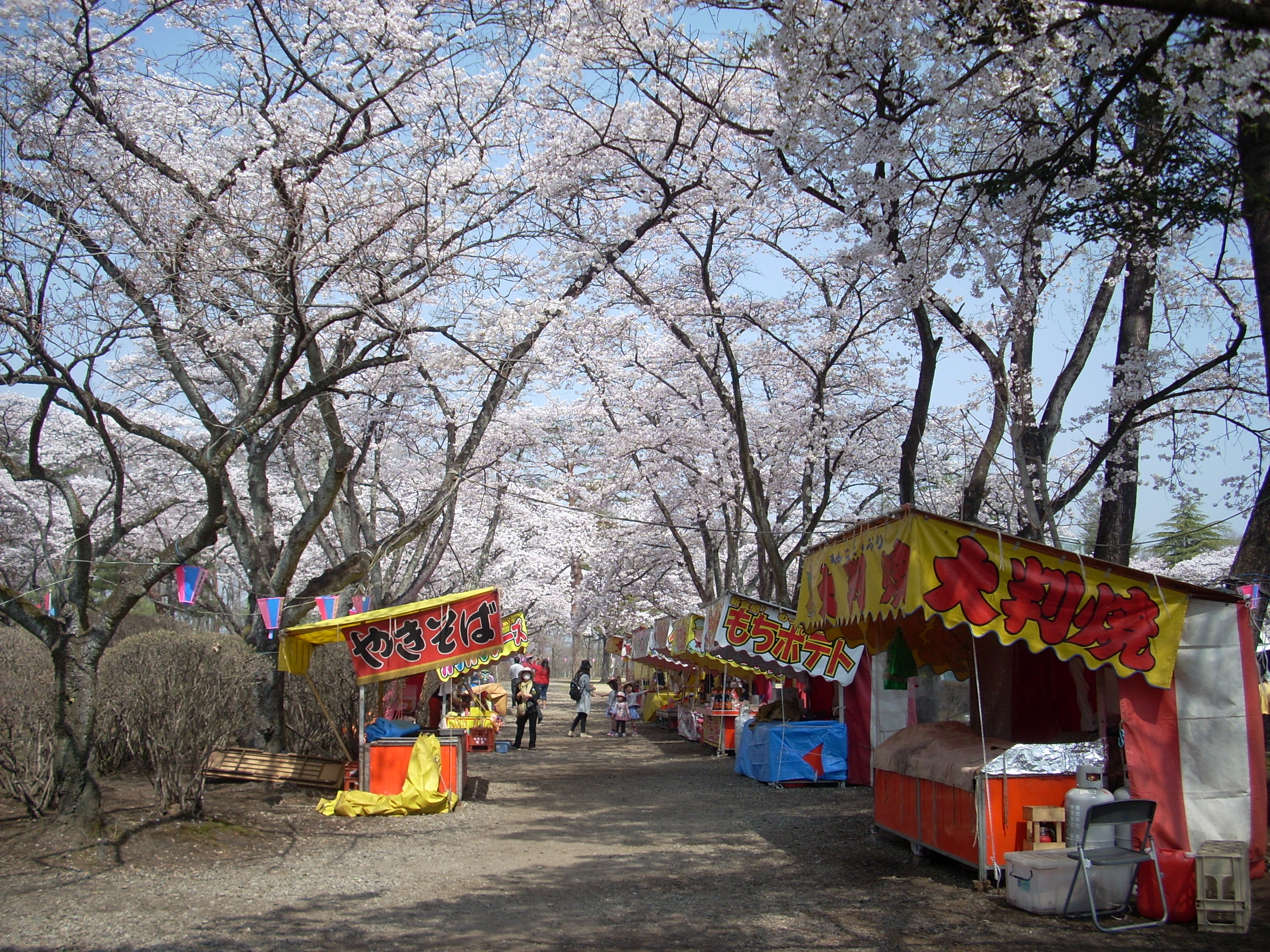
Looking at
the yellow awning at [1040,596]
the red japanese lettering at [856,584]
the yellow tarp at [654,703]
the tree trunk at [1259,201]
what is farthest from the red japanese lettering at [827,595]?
the yellow tarp at [654,703]

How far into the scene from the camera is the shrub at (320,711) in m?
14.4

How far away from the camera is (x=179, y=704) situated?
29.5 feet

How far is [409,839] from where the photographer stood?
1001 cm

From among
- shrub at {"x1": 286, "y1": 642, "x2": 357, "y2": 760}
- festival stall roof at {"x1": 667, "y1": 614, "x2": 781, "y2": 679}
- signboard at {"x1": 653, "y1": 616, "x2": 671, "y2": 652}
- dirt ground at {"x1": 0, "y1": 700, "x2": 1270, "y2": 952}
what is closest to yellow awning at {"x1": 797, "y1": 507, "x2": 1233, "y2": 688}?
dirt ground at {"x1": 0, "y1": 700, "x2": 1270, "y2": 952}

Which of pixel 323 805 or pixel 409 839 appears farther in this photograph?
pixel 323 805

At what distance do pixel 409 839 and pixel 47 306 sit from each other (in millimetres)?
6143

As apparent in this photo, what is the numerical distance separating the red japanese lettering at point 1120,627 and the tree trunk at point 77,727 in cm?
811

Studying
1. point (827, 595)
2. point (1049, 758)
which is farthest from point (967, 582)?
point (827, 595)

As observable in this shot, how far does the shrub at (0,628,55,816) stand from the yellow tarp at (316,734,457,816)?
3.13 m

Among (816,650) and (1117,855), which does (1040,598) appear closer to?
(1117,855)

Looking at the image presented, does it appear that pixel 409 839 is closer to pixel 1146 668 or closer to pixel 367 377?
pixel 1146 668

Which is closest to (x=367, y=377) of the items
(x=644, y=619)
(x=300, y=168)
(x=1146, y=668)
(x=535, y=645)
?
(x=300, y=168)

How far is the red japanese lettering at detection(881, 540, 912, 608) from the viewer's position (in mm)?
7031

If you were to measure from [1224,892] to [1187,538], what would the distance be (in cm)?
607
